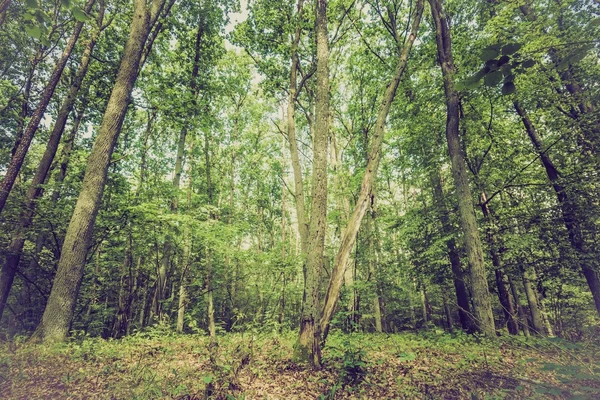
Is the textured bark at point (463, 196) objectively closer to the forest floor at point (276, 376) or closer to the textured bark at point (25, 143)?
the forest floor at point (276, 376)

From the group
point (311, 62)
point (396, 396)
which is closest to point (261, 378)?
point (396, 396)

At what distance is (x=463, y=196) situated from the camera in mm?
7508

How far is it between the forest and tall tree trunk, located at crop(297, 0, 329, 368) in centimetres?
4

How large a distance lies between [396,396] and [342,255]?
8.08 feet

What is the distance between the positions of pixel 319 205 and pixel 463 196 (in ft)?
14.4

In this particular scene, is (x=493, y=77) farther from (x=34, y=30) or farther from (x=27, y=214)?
(x=27, y=214)

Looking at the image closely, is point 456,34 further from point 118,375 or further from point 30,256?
point 30,256

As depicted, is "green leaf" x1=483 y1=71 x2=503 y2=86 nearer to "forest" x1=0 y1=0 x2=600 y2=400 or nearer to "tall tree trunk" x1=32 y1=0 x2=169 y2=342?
"forest" x1=0 y1=0 x2=600 y2=400

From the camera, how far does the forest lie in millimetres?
4641

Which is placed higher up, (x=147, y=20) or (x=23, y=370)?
(x=147, y=20)

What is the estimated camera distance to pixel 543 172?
10391 millimetres

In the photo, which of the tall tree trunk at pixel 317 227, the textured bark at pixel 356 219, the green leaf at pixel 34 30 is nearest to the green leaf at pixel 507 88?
the green leaf at pixel 34 30

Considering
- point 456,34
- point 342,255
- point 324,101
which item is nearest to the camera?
point 342,255

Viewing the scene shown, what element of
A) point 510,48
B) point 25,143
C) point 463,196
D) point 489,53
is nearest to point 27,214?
point 25,143
